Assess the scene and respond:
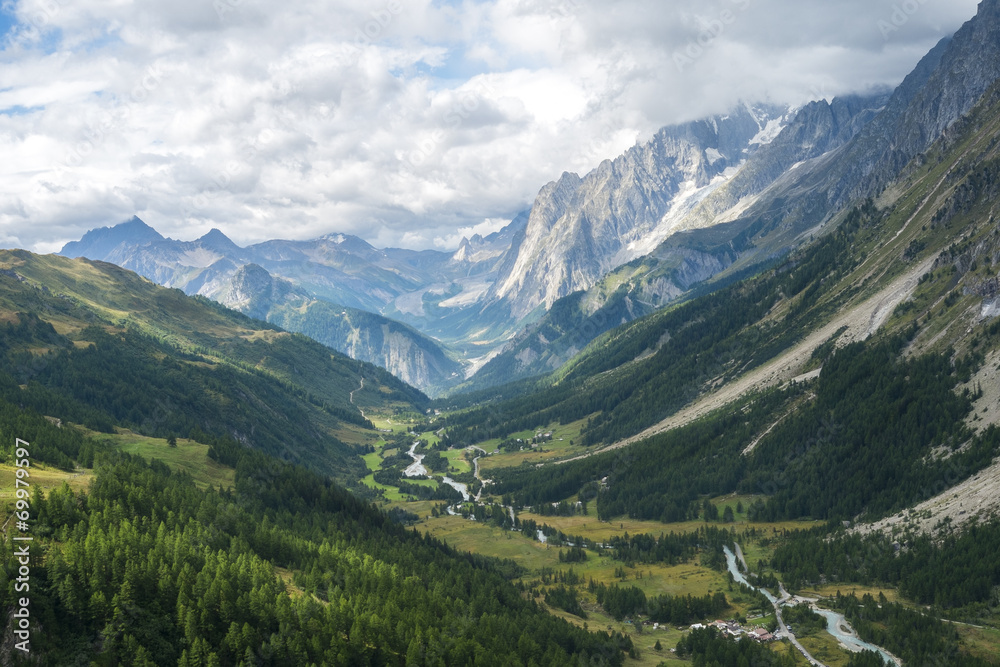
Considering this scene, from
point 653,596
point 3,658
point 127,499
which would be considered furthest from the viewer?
point 653,596

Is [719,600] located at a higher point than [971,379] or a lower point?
lower

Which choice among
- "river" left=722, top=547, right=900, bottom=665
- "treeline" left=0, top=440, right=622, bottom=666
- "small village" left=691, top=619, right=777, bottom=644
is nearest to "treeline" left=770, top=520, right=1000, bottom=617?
"river" left=722, top=547, right=900, bottom=665

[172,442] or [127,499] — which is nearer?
[127,499]

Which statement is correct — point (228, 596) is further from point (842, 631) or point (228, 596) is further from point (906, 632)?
point (906, 632)

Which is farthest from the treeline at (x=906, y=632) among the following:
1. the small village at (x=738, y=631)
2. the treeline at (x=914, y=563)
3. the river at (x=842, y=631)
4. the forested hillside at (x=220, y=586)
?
the forested hillside at (x=220, y=586)

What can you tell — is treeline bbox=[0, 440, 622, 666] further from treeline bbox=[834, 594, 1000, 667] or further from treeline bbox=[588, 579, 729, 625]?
treeline bbox=[834, 594, 1000, 667]

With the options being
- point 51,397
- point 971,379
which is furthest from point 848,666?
point 51,397

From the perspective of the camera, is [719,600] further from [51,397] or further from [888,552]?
[51,397]
